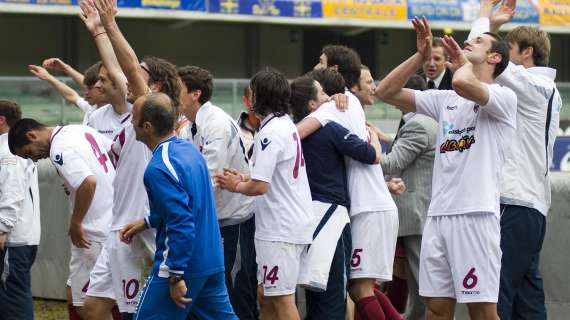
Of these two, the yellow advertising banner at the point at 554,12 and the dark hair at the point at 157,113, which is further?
the yellow advertising banner at the point at 554,12

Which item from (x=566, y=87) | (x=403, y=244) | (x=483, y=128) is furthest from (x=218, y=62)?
(x=483, y=128)

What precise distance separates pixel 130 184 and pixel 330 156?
143 centimetres

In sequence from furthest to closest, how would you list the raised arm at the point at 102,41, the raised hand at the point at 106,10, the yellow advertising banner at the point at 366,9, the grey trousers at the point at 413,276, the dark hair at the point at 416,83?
the yellow advertising banner at the point at 366,9, the dark hair at the point at 416,83, the grey trousers at the point at 413,276, the raised arm at the point at 102,41, the raised hand at the point at 106,10

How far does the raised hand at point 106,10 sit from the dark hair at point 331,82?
1.74 metres

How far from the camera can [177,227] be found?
571 centimetres

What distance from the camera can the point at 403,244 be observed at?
8.94m

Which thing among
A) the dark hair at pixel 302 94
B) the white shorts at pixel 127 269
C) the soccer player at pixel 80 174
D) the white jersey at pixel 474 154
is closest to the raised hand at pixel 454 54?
the white jersey at pixel 474 154

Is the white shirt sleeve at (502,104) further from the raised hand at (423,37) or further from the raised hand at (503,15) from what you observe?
the raised hand at (503,15)

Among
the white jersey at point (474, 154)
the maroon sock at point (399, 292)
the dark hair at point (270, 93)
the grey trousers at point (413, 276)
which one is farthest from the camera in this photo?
the maroon sock at point (399, 292)

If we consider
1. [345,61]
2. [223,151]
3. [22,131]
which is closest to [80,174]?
[22,131]

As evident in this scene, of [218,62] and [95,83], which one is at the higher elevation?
[95,83]

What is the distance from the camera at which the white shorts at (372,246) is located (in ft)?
25.5

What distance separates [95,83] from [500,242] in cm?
331

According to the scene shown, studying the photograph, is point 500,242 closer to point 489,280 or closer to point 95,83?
point 489,280
